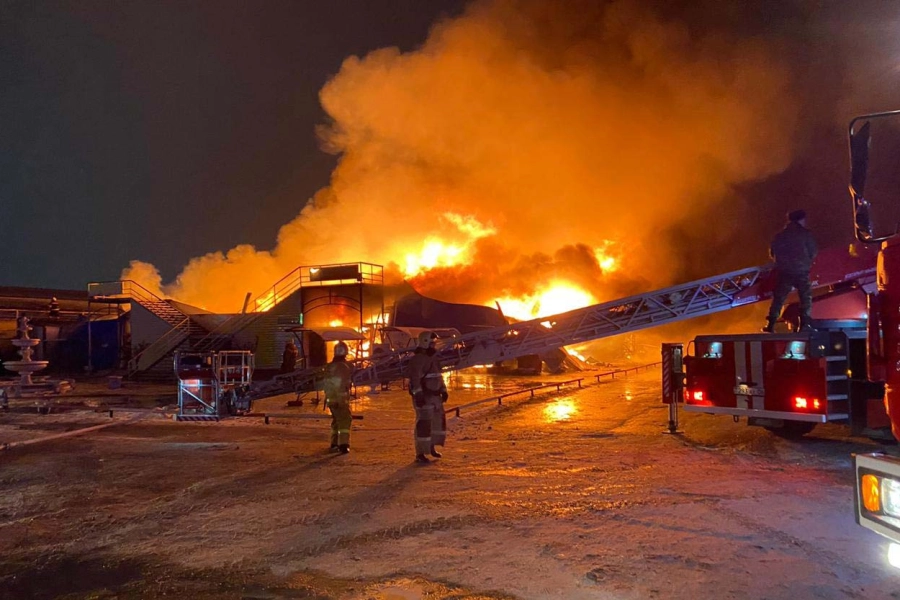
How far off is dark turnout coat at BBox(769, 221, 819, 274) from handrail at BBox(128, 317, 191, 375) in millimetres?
22643

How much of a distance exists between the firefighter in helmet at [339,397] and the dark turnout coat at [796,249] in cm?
610

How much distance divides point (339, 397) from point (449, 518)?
3.35 meters

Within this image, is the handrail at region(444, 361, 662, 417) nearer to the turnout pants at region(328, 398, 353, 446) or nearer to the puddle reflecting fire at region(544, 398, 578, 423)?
the puddle reflecting fire at region(544, 398, 578, 423)

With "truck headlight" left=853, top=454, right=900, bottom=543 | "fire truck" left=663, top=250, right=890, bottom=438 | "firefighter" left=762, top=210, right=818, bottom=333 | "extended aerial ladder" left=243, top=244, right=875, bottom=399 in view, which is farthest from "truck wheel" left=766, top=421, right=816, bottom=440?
"truck headlight" left=853, top=454, right=900, bottom=543

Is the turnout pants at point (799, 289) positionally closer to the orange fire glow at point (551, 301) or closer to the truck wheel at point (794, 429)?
the truck wheel at point (794, 429)

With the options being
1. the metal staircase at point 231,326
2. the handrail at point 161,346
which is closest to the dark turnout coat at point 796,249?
the metal staircase at point 231,326

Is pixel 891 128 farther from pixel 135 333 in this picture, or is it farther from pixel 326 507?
pixel 135 333

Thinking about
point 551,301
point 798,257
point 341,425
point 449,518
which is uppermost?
point 551,301

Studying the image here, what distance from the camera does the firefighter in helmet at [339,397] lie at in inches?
320

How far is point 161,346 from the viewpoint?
24.8m

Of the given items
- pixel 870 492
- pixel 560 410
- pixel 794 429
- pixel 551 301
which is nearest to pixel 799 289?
pixel 794 429

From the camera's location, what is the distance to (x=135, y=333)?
26.1 metres

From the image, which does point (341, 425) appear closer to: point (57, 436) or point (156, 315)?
point (57, 436)

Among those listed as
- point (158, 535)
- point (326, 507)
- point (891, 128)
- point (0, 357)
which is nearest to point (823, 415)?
point (326, 507)
